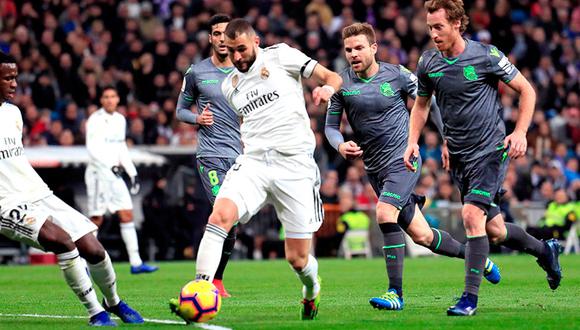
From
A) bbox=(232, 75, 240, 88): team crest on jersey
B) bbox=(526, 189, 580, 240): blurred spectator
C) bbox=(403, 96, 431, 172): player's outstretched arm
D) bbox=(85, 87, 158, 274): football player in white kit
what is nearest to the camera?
bbox=(232, 75, 240, 88): team crest on jersey

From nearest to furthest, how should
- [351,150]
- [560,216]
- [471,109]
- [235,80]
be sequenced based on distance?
[235,80] → [471,109] → [351,150] → [560,216]

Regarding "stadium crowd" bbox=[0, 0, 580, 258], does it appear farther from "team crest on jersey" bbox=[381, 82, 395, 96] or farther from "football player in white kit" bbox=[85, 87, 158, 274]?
"team crest on jersey" bbox=[381, 82, 395, 96]

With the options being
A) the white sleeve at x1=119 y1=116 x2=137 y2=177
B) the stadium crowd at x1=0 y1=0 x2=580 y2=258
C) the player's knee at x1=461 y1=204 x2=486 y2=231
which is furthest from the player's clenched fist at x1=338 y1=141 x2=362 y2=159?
the stadium crowd at x1=0 y1=0 x2=580 y2=258

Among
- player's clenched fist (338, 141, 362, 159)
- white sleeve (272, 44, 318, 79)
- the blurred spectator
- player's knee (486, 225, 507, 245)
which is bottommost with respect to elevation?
the blurred spectator

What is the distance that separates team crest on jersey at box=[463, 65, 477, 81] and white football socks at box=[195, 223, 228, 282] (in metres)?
2.56

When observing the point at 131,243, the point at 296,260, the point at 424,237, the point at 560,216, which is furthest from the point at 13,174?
the point at 560,216

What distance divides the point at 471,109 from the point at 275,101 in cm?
174

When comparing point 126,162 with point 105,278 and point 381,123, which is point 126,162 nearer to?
point 381,123

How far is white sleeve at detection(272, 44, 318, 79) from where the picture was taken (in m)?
9.98

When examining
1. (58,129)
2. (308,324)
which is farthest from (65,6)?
(308,324)

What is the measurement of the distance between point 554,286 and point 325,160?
50.1ft

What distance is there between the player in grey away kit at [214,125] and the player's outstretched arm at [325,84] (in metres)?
3.55

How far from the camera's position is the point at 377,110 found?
11953 mm

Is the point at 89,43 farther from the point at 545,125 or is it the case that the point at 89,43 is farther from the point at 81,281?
the point at 81,281
